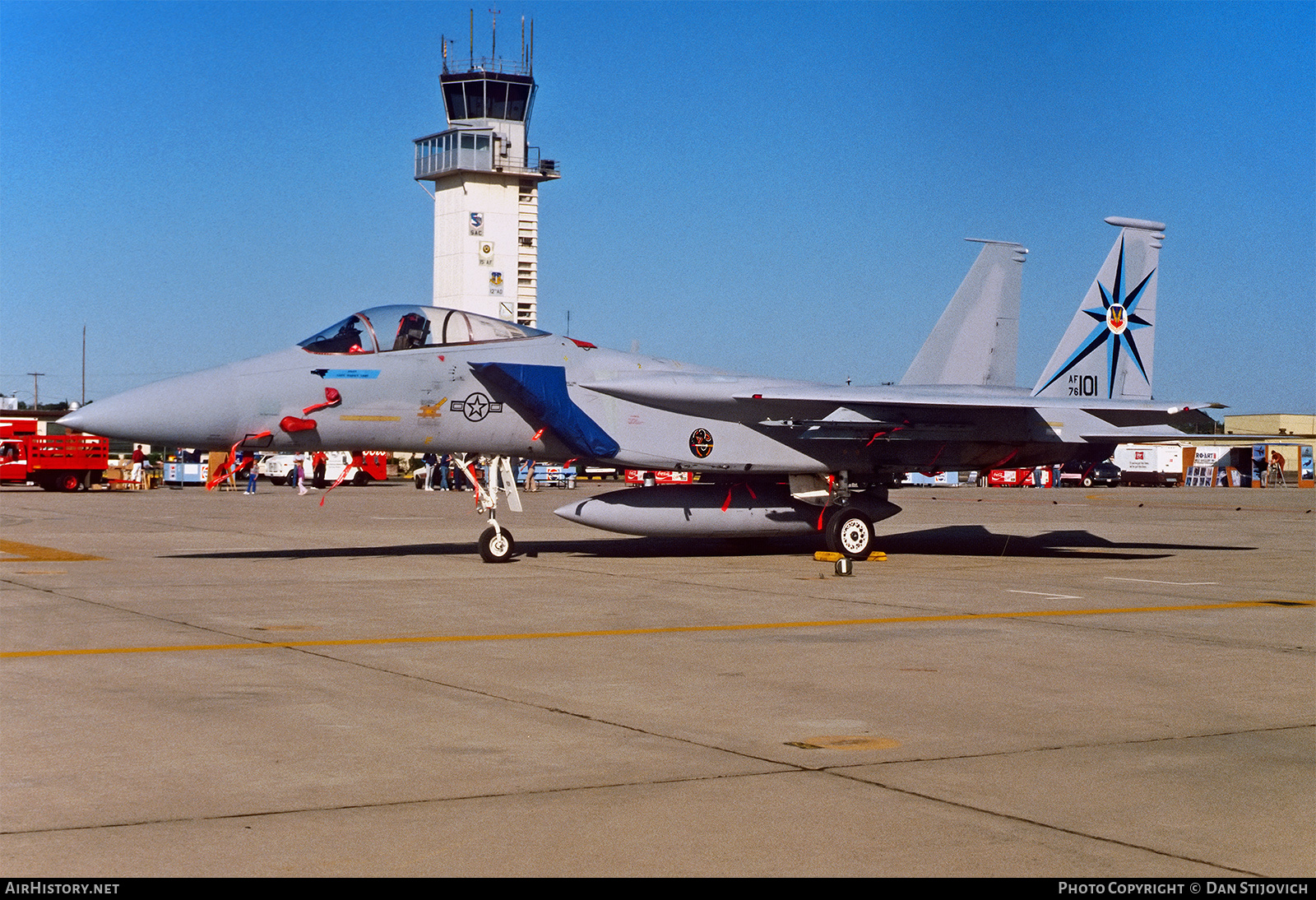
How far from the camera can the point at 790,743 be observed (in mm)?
6043

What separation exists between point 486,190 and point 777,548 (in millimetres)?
54661

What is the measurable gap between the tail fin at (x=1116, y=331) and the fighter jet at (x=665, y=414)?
26 millimetres

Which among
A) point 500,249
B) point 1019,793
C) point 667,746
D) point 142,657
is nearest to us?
point 1019,793

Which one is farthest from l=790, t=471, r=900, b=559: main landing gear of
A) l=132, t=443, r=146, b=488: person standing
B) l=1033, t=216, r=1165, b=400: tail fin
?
l=132, t=443, r=146, b=488: person standing

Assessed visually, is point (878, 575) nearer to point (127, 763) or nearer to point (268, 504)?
point (127, 763)

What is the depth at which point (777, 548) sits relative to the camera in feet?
62.5

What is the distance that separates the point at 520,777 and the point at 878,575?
9.81 metres

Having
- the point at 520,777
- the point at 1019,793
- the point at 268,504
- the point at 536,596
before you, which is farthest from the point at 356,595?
the point at 268,504

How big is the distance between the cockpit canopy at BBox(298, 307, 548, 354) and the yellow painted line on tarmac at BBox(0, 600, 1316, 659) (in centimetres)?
602

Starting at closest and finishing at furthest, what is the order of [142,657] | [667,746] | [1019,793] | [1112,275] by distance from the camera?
[1019,793]
[667,746]
[142,657]
[1112,275]

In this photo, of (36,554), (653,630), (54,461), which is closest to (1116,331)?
(653,630)

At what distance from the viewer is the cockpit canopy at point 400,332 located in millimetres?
14594

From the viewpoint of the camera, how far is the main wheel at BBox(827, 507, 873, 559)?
16109 mm

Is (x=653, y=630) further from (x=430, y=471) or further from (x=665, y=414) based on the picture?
(x=430, y=471)
